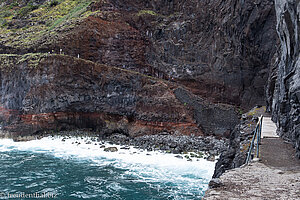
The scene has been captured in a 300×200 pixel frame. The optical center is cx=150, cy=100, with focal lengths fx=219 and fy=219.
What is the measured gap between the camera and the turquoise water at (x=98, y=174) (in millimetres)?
11938

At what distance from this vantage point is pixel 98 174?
15.0 m

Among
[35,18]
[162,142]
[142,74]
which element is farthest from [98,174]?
[35,18]

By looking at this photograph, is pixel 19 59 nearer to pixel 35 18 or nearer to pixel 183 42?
pixel 35 18

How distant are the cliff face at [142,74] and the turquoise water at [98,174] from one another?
24.8 feet

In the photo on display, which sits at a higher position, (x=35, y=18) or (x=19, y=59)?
(x=35, y=18)

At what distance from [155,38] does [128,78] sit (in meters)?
11.4

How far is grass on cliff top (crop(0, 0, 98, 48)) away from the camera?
3591cm

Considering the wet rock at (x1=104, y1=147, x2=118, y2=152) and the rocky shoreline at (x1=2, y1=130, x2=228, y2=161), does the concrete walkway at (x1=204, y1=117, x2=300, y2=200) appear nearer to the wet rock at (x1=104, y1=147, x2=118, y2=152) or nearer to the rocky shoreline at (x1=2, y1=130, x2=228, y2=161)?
the rocky shoreline at (x1=2, y1=130, x2=228, y2=161)

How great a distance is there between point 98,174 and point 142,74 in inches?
722

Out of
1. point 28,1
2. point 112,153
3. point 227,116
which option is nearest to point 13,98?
point 112,153

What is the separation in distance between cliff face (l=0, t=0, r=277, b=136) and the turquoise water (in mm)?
7562

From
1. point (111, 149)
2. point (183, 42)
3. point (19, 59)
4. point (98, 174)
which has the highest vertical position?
point (183, 42)

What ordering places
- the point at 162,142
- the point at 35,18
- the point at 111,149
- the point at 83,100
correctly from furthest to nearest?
the point at 35,18, the point at 83,100, the point at 162,142, the point at 111,149

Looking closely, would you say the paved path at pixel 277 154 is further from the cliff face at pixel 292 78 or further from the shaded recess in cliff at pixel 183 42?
the shaded recess in cliff at pixel 183 42
